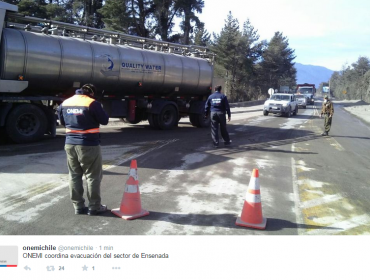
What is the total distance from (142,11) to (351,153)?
26.5 meters

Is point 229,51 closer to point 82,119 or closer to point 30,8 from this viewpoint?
point 30,8

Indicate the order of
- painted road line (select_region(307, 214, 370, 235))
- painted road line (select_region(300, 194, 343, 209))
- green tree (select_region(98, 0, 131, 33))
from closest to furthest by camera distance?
painted road line (select_region(307, 214, 370, 235)), painted road line (select_region(300, 194, 343, 209)), green tree (select_region(98, 0, 131, 33))

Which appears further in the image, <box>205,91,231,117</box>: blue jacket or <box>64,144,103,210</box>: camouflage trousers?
<box>205,91,231,117</box>: blue jacket

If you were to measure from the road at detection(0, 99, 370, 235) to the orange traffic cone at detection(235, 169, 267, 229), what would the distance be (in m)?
0.11

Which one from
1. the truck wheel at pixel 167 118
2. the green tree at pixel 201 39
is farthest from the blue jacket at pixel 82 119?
the green tree at pixel 201 39

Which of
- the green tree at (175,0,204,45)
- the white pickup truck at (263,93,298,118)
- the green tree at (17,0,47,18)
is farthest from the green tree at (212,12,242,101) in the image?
the green tree at (17,0,47,18)

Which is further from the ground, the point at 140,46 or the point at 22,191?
the point at 140,46

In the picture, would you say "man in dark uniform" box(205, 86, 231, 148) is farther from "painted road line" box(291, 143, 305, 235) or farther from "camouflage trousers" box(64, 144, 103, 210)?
"camouflage trousers" box(64, 144, 103, 210)

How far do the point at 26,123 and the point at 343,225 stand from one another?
29.1 ft

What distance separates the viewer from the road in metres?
4.45

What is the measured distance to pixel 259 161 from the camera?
886 centimetres
